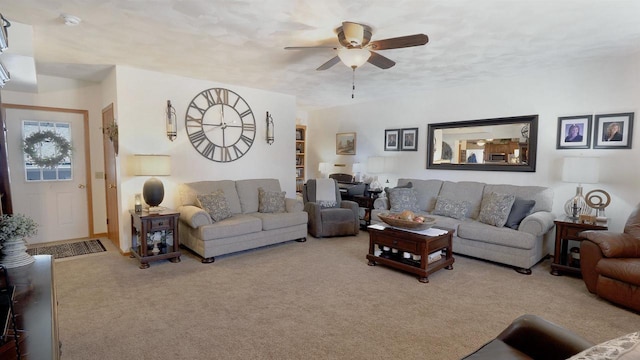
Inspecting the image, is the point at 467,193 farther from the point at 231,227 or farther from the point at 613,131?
the point at 231,227

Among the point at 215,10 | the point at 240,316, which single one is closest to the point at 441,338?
the point at 240,316

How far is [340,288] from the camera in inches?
127

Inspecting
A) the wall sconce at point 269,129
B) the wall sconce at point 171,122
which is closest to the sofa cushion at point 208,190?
the wall sconce at point 171,122

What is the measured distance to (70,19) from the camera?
8.65 ft

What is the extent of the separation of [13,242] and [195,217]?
216 centimetres

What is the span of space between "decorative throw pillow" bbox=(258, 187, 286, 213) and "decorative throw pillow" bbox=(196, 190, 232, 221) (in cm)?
60

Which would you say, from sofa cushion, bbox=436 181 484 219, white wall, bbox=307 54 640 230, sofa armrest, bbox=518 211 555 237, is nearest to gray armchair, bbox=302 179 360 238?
white wall, bbox=307 54 640 230

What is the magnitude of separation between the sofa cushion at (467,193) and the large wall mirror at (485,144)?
349 millimetres

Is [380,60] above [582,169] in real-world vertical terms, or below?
above

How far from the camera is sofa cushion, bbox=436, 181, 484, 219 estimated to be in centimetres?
455

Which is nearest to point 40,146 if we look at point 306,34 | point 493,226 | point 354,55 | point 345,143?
point 306,34

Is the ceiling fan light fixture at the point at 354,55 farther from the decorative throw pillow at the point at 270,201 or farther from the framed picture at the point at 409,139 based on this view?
the framed picture at the point at 409,139

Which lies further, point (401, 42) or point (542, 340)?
point (401, 42)

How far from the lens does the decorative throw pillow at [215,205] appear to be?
4.20 m
